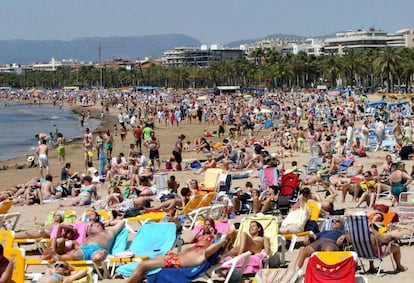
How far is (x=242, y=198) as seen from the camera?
463 inches

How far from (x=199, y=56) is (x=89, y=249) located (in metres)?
167

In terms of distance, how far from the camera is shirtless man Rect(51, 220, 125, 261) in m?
8.02

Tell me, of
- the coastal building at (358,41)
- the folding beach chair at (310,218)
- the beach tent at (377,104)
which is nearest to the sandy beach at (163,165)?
the folding beach chair at (310,218)

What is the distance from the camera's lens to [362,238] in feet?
24.7

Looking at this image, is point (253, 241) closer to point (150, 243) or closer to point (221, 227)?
point (221, 227)

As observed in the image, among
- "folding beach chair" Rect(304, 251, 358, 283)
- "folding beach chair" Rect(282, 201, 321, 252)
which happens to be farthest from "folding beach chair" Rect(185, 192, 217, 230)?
"folding beach chair" Rect(304, 251, 358, 283)

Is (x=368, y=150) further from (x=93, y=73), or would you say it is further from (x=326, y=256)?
(x=93, y=73)

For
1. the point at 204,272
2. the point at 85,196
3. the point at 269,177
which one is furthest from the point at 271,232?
the point at 85,196

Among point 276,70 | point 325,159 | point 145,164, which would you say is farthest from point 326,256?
point 276,70

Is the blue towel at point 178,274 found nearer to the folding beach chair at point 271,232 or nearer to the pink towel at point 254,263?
the pink towel at point 254,263

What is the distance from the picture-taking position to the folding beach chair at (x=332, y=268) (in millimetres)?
6688

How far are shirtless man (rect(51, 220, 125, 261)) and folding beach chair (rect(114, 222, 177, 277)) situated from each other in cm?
18

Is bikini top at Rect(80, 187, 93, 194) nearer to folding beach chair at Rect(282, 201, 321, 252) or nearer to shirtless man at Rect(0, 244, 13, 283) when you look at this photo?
folding beach chair at Rect(282, 201, 321, 252)

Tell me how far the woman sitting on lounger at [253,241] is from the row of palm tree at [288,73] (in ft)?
194
